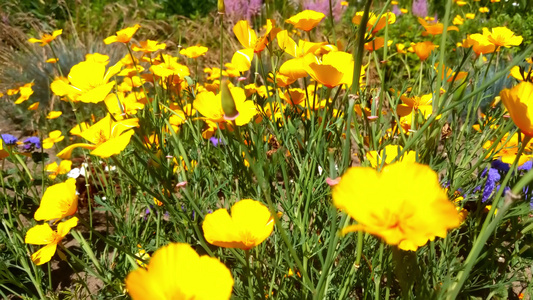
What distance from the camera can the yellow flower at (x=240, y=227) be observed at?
0.75 m

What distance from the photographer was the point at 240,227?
830 millimetres

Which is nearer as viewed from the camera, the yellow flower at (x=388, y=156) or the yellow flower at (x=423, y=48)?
the yellow flower at (x=388, y=156)

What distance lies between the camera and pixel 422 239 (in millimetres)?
553

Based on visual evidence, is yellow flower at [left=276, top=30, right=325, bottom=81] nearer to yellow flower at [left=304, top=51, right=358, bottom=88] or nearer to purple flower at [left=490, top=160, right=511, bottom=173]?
yellow flower at [left=304, top=51, right=358, bottom=88]

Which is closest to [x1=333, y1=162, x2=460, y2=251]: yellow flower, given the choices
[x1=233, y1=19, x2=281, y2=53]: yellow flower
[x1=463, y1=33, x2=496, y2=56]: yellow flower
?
[x1=233, y1=19, x2=281, y2=53]: yellow flower

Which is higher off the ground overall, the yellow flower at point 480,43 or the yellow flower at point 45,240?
the yellow flower at point 480,43

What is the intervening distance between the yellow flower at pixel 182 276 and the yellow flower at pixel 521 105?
1.67 ft

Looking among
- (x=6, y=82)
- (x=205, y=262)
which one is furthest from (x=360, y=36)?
(x=6, y=82)

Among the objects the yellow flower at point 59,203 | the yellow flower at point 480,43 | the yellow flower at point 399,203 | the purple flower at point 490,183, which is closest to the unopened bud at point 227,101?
the yellow flower at point 399,203

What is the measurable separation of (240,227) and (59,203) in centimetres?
54

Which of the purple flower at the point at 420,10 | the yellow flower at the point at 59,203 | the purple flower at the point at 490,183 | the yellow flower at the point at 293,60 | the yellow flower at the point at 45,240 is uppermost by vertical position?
the yellow flower at the point at 293,60

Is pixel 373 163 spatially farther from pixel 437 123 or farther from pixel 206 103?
pixel 206 103

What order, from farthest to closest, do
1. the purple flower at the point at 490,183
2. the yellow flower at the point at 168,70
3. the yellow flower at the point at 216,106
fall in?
the purple flower at the point at 490,183, the yellow flower at the point at 168,70, the yellow flower at the point at 216,106

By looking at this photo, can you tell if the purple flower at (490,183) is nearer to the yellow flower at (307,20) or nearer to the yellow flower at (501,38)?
the yellow flower at (501,38)
